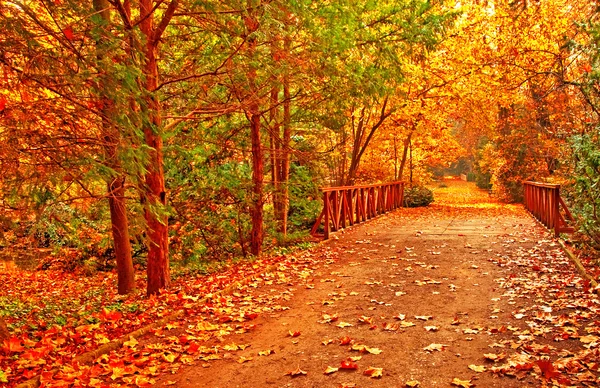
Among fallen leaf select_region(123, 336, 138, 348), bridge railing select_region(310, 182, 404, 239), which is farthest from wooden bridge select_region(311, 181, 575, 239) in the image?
fallen leaf select_region(123, 336, 138, 348)

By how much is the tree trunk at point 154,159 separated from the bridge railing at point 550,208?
7.91m

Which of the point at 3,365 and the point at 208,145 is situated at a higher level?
the point at 208,145

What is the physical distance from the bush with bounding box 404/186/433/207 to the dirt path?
13.1m

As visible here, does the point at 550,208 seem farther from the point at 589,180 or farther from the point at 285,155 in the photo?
the point at 285,155

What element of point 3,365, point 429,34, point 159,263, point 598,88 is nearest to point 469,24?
point 429,34

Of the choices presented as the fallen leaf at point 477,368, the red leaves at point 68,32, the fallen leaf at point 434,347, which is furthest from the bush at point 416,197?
the red leaves at point 68,32

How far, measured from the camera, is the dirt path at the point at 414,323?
3914mm

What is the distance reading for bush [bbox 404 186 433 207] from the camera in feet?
73.6

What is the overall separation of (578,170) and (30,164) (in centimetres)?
747

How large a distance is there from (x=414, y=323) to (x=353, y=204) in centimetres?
865

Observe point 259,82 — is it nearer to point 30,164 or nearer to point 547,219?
point 30,164

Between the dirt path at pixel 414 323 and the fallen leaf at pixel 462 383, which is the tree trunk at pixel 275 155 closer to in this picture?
the dirt path at pixel 414 323

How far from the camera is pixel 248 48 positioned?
707 centimetres

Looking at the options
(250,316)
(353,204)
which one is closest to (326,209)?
(353,204)
